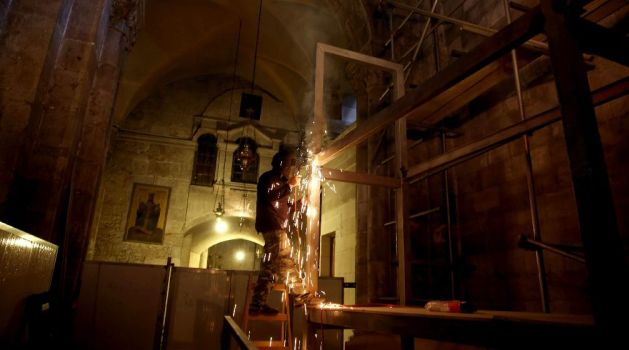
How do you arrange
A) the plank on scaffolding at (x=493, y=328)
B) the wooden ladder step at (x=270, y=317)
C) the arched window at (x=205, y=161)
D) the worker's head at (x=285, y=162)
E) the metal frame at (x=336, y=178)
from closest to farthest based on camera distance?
the plank on scaffolding at (x=493, y=328) < the metal frame at (x=336, y=178) < the wooden ladder step at (x=270, y=317) < the worker's head at (x=285, y=162) < the arched window at (x=205, y=161)

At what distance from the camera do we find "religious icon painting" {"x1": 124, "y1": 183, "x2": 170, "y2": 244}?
1366 centimetres

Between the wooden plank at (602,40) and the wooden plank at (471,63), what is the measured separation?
179mm

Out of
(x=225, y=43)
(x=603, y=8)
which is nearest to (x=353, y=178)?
(x=603, y=8)

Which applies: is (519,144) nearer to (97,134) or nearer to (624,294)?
(624,294)

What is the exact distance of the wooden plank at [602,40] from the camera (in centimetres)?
164

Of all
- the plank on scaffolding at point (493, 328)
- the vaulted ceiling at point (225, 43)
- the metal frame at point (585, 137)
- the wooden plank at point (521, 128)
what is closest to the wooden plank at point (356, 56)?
the wooden plank at point (521, 128)

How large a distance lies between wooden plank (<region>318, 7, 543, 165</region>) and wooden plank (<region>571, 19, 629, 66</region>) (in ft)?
0.59

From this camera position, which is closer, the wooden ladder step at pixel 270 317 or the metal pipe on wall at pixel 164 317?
the wooden ladder step at pixel 270 317

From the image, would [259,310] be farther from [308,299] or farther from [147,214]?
[147,214]

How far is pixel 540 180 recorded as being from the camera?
458 centimetres

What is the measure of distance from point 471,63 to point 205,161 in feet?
47.3

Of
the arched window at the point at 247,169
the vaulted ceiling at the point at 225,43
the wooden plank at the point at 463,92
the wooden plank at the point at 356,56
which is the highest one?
the vaulted ceiling at the point at 225,43

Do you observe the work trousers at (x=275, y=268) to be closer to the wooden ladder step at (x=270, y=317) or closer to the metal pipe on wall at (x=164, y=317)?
the wooden ladder step at (x=270, y=317)

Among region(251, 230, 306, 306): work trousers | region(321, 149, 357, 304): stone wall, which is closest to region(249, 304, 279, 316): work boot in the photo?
region(251, 230, 306, 306): work trousers
